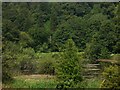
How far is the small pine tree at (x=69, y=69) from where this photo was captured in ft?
26.2

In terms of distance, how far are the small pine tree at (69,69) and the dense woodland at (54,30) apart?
4.02 feet

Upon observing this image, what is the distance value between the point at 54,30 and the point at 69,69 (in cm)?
489

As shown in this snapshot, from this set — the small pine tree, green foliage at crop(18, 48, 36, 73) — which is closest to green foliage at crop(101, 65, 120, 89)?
the small pine tree

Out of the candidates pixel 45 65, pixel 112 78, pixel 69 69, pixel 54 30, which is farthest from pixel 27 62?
pixel 112 78

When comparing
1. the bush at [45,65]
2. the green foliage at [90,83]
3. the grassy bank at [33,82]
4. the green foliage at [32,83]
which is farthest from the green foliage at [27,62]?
the green foliage at [90,83]

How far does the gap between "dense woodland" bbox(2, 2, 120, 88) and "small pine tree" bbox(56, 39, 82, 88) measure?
1.22 m

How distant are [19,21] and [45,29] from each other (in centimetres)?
105

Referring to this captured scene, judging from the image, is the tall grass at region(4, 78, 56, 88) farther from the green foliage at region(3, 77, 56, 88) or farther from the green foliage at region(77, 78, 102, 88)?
the green foliage at region(77, 78, 102, 88)

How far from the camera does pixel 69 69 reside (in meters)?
8.05

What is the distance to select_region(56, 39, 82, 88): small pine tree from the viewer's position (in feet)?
26.2

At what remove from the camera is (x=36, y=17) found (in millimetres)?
13008

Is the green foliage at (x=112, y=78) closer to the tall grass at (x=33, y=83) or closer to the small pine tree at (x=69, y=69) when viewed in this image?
the small pine tree at (x=69, y=69)

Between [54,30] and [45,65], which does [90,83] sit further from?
[54,30]

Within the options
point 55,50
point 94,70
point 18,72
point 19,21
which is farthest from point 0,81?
point 19,21
